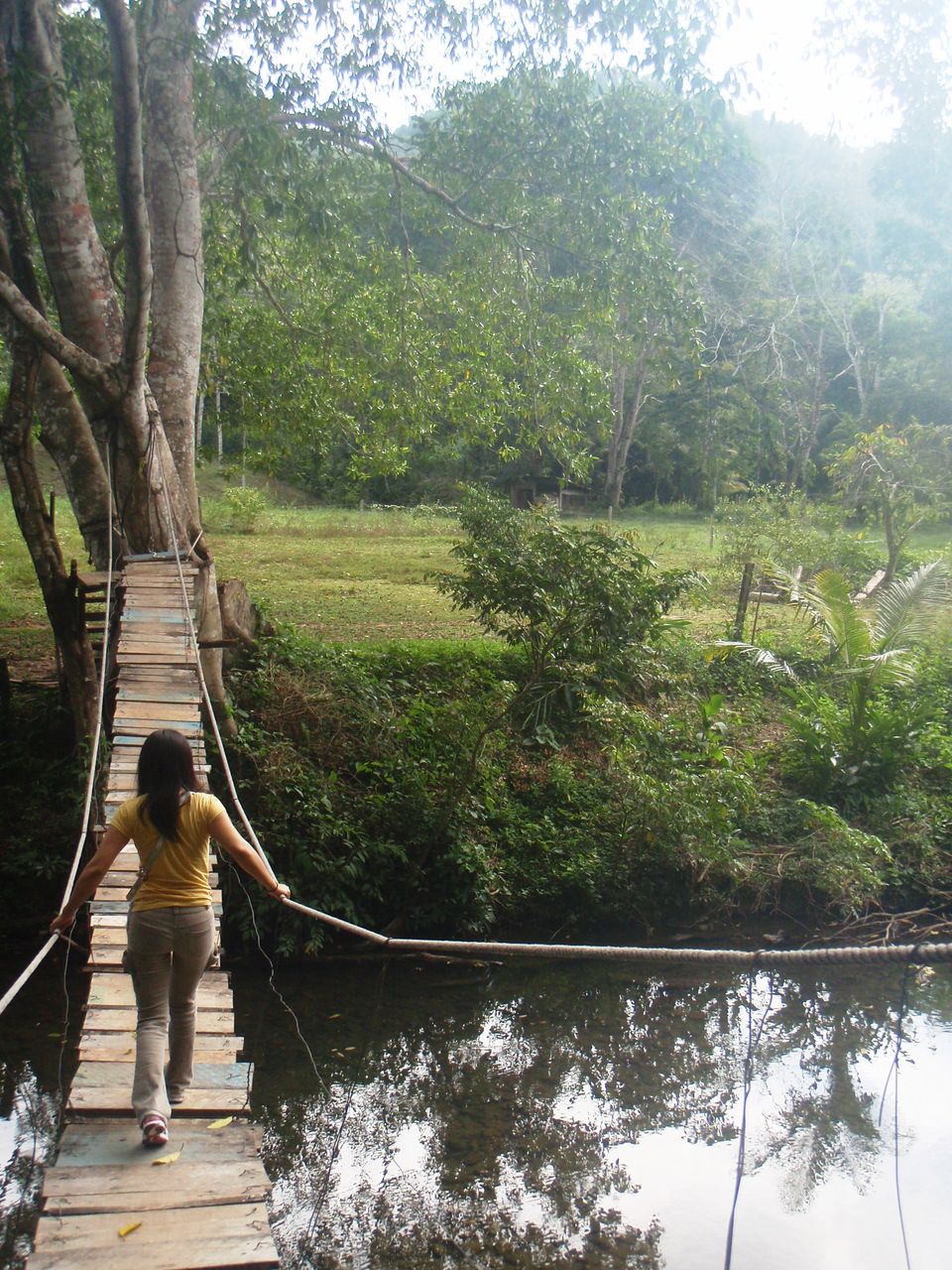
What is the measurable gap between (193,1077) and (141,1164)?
35 centimetres

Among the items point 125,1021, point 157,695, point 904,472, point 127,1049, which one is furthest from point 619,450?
point 127,1049

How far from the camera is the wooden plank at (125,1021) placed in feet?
9.41

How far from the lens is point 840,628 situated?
7.98m

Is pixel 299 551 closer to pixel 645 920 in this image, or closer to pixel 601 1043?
pixel 645 920

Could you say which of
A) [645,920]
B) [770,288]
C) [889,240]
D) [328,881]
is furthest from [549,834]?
[889,240]

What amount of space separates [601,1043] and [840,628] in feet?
13.1

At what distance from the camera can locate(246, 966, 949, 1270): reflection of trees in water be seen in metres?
3.82

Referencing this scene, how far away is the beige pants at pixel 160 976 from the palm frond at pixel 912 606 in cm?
668

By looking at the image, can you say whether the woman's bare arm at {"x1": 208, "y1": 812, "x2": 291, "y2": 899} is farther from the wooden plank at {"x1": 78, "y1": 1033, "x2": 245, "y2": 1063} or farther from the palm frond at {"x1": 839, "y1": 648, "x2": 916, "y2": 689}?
the palm frond at {"x1": 839, "y1": 648, "x2": 916, "y2": 689}

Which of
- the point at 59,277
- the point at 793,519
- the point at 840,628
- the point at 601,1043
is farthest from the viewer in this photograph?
the point at 793,519

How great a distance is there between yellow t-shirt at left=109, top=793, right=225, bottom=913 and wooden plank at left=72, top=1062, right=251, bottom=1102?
1.65ft

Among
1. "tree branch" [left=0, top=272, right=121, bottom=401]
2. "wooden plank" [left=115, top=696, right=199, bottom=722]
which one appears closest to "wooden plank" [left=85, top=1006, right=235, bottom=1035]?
"wooden plank" [left=115, top=696, right=199, bottom=722]

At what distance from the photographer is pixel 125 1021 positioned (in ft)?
9.53

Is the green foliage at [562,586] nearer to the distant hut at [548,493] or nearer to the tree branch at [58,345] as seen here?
the tree branch at [58,345]
